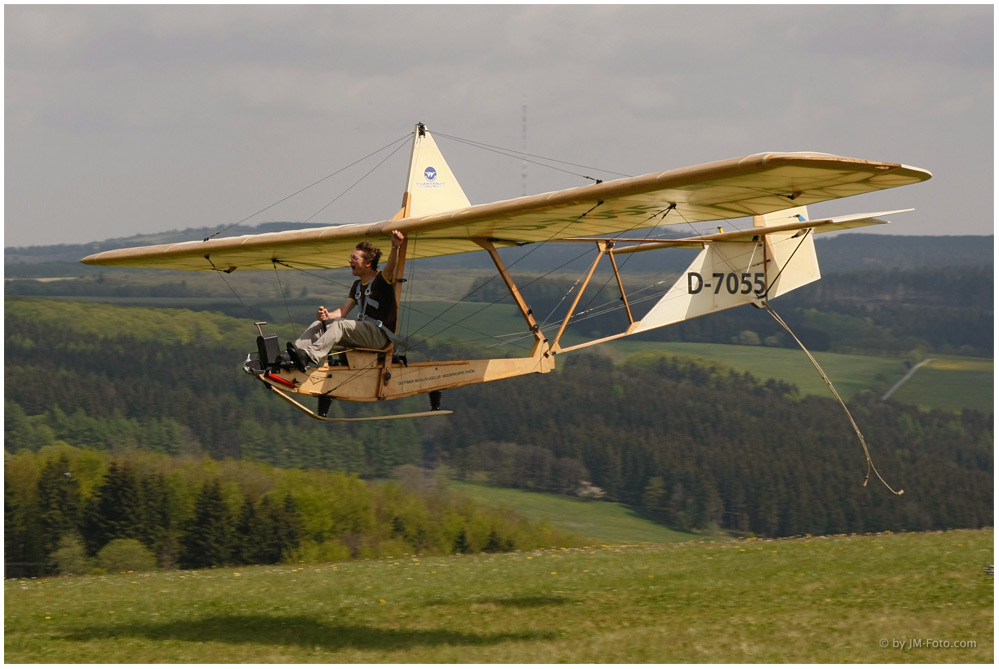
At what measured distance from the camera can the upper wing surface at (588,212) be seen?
9633 millimetres

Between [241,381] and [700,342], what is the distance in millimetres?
60506

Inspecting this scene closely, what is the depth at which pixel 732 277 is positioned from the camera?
1608 centimetres

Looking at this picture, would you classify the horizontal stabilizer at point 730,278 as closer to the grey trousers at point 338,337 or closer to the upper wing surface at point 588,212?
the upper wing surface at point 588,212

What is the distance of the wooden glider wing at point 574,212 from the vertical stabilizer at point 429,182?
0.03 meters

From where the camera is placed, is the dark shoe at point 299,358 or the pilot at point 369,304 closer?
the dark shoe at point 299,358

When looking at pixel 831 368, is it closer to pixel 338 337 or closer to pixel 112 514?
pixel 112 514

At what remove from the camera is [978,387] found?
130250mm

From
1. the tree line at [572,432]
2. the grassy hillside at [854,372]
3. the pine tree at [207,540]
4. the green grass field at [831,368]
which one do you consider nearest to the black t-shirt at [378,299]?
the pine tree at [207,540]

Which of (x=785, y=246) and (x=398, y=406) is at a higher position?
(x=785, y=246)

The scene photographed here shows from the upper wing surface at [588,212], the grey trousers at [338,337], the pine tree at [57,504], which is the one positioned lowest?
the pine tree at [57,504]

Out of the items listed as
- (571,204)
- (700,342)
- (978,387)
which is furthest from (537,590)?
(978,387)

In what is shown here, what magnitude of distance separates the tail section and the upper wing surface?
121 inches

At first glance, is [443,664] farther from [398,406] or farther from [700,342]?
[700,342]

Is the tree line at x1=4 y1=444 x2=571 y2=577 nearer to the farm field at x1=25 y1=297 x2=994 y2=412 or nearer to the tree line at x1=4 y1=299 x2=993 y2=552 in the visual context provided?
the tree line at x1=4 y1=299 x2=993 y2=552
